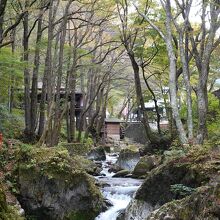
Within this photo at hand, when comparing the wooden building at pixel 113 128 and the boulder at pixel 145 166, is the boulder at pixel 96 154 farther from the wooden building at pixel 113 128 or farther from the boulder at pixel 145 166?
the wooden building at pixel 113 128

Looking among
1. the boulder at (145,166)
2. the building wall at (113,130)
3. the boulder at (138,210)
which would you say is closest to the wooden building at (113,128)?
the building wall at (113,130)

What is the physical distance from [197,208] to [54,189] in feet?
18.9

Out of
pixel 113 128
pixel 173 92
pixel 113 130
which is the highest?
pixel 173 92

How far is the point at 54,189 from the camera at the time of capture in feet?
35.0

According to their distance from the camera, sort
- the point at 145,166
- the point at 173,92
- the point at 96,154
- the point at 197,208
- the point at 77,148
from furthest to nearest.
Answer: the point at 96,154, the point at 77,148, the point at 145,166, the point at 173,92, the point at 197,208

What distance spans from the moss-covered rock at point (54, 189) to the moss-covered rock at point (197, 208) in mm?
4954

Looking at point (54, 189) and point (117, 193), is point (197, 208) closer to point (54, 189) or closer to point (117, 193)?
point (54, 189)

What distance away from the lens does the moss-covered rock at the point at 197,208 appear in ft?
18.5

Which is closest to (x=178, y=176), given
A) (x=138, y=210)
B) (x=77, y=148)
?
(x=138, y=210)

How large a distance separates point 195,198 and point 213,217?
0.54 metres

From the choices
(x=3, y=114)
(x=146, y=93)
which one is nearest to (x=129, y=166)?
(x=3, y=114)

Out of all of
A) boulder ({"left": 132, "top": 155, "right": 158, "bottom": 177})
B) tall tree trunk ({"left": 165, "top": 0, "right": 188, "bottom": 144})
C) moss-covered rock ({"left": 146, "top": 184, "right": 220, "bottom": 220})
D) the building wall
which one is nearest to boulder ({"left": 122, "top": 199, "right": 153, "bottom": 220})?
tall tree trunk ({"left": 165, "top": 0, "right": 188, "bottom": 144})

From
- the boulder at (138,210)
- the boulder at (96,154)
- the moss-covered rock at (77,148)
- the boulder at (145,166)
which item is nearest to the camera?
the boulder at (138,210)

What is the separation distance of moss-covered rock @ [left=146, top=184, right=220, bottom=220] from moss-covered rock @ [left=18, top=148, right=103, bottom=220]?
4.95 metres
